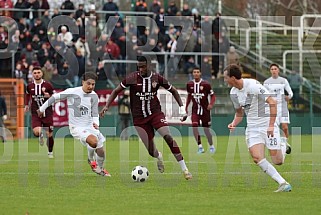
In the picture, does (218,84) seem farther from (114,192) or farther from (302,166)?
(114,192)

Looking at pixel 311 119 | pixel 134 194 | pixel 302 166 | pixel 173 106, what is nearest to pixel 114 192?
pixel 134 194

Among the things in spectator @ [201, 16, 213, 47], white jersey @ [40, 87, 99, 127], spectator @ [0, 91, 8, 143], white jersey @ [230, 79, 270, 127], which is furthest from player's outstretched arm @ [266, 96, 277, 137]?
spectator @ [201, 16, 213, 47]

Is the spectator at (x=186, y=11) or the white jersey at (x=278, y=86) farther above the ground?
the spectator at (x=186, y=11)

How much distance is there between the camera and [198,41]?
35375 millimetres

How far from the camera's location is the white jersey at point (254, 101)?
14133 mm

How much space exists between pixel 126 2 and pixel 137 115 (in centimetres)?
2378

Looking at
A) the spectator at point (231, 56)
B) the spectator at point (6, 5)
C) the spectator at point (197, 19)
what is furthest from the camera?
the spectator at point (231, 56)

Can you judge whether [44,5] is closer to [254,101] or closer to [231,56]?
[231,56]

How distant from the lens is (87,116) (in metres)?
17.8

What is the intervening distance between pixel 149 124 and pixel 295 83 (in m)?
21.0

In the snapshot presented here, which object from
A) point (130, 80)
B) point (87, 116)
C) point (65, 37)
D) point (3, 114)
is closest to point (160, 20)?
point (65, 37)

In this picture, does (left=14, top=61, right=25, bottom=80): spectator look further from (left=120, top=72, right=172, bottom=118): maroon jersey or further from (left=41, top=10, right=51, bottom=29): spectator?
(left=120, top=72, right=172, bottom=118): maroon jersey

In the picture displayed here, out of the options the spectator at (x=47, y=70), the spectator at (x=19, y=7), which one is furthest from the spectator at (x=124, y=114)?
the spectator at (x=19, y=7)

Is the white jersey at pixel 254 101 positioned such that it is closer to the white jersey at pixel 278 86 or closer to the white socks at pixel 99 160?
the white socks at pixel 99 160
